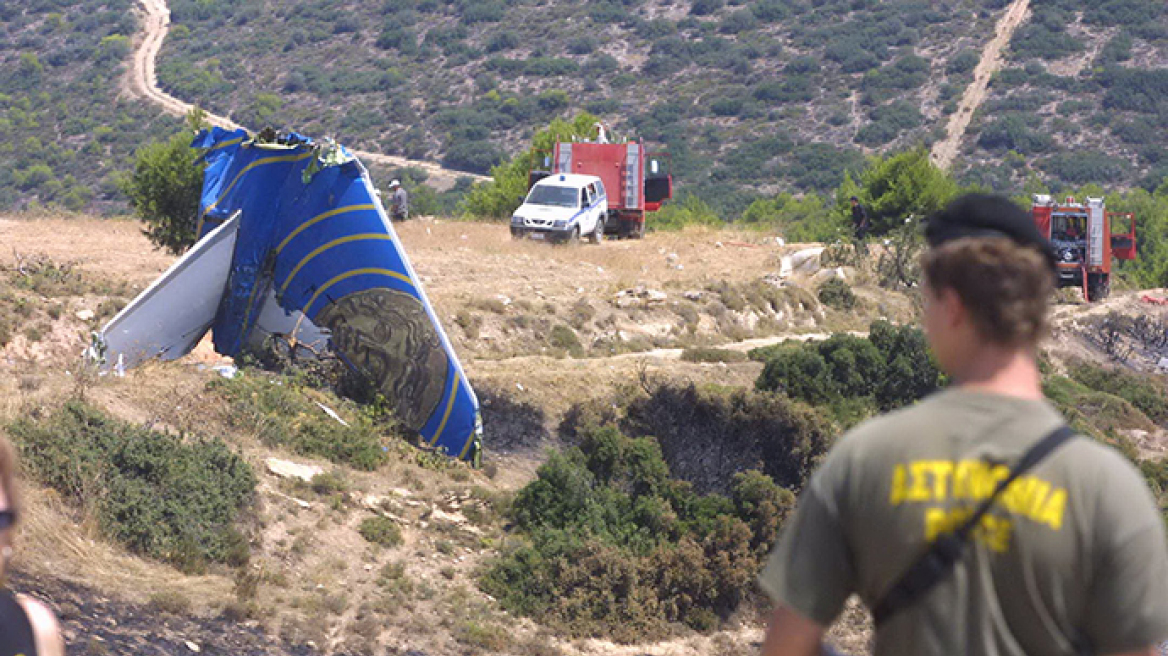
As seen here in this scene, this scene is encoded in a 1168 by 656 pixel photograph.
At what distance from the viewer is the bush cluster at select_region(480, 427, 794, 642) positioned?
1134cm

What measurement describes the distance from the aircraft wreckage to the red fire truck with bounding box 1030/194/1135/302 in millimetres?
20725

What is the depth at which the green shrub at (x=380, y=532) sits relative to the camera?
11406 mm

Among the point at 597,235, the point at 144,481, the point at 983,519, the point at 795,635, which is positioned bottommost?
the point at 597,235

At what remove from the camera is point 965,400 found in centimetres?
239

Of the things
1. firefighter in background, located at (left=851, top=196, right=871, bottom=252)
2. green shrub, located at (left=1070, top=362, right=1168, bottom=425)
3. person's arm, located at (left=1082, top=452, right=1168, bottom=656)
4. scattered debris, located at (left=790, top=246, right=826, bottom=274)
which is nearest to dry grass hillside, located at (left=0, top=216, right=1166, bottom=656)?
green shrub, located at (left=1070, top=362, right=1168, bottom=425)

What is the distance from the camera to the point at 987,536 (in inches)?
90.9

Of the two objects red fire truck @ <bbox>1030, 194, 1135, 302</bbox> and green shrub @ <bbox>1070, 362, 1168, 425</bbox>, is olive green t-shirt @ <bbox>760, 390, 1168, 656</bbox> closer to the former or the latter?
green shrub @ <bbox>1070, 362, 1168, 425</bbox>

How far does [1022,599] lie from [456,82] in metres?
79.4

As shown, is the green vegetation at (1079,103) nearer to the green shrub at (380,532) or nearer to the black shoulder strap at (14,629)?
the green shrub at (380,532)

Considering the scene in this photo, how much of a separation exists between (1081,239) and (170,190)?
830 inches

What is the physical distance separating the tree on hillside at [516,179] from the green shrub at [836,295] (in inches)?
486

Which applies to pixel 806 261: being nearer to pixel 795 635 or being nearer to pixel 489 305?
pixel 489 305

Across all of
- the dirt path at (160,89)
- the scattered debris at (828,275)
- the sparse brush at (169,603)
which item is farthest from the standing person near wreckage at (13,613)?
the dirt path at (160,89)

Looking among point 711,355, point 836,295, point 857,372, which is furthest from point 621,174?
point 857,372
